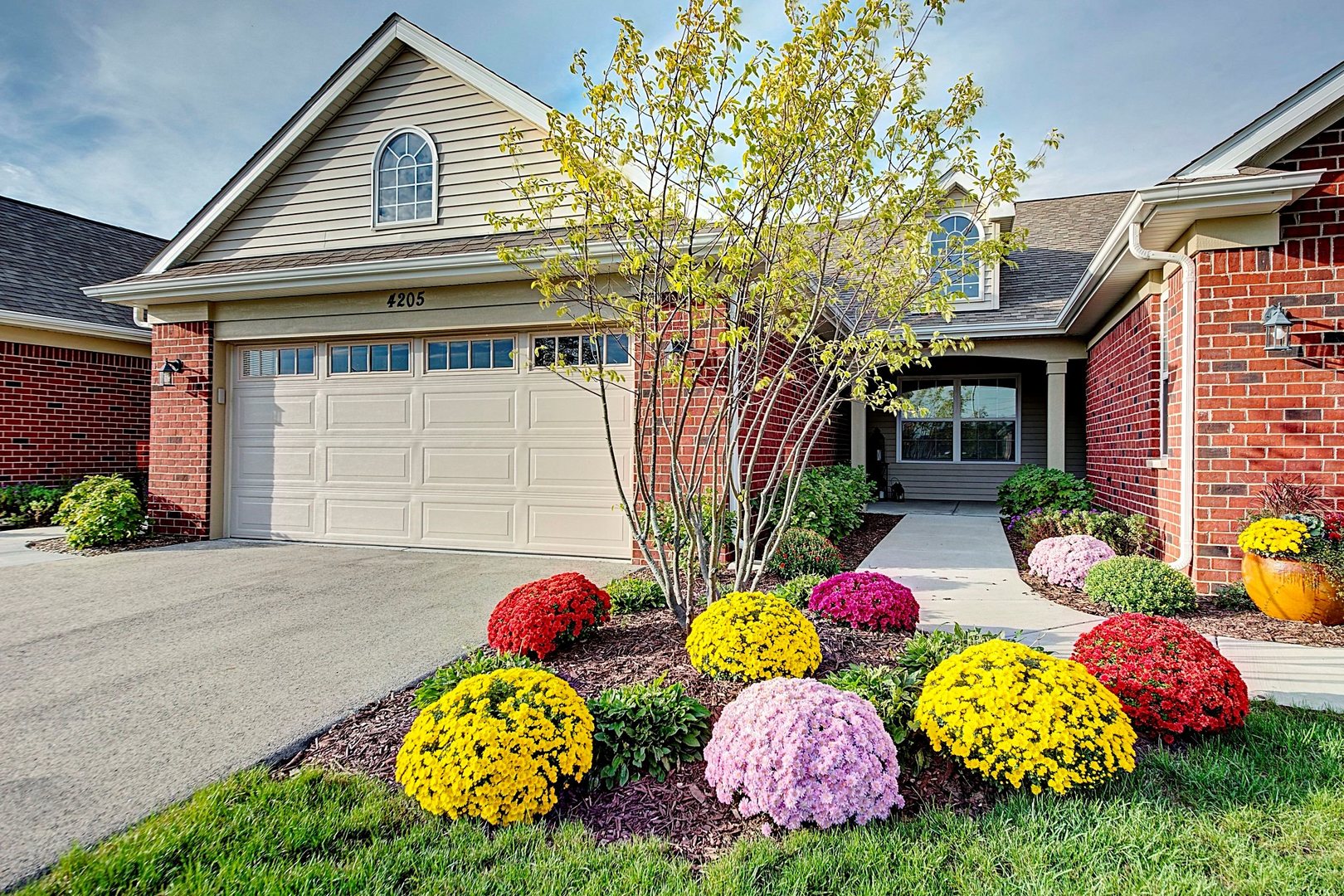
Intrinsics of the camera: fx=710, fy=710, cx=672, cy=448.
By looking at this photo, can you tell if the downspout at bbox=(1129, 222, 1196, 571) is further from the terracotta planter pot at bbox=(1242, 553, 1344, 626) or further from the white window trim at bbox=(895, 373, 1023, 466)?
the white window trim at bbox=(895, 373, 1023, 466)

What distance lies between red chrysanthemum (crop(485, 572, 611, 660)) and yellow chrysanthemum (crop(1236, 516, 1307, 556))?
14.4 ft

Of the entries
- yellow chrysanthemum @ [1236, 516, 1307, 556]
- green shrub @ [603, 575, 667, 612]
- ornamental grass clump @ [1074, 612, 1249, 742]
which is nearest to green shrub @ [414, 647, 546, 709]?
green shrub @ [603, 575, 667, 612]

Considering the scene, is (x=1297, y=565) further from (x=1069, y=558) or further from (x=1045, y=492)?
(x=1045, y=492)

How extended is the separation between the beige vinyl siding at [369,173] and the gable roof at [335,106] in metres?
0.09

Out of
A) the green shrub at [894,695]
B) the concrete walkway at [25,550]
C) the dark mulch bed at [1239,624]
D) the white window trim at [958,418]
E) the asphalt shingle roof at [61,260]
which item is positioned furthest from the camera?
the white window trim at [958,418]

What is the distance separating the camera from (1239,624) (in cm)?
473

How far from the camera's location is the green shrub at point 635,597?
474 cm

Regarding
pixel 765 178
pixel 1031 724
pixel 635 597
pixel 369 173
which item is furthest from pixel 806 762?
pixel 369 173

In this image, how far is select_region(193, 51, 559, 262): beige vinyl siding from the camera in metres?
7.94

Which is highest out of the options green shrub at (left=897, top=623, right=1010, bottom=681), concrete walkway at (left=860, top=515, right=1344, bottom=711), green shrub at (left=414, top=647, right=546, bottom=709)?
green shrub at (left=897, top=623, right=1010, bottom=681)

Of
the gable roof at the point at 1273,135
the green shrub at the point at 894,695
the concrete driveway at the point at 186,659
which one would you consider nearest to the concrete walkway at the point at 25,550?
the concrete driveway at the point at 186,659

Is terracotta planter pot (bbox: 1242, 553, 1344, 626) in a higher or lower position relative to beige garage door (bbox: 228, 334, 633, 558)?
lower

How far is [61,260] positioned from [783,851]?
14.6m

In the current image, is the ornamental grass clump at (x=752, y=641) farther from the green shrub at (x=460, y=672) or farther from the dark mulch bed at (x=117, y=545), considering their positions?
the dark mulch bed at (x=117, y=545)
